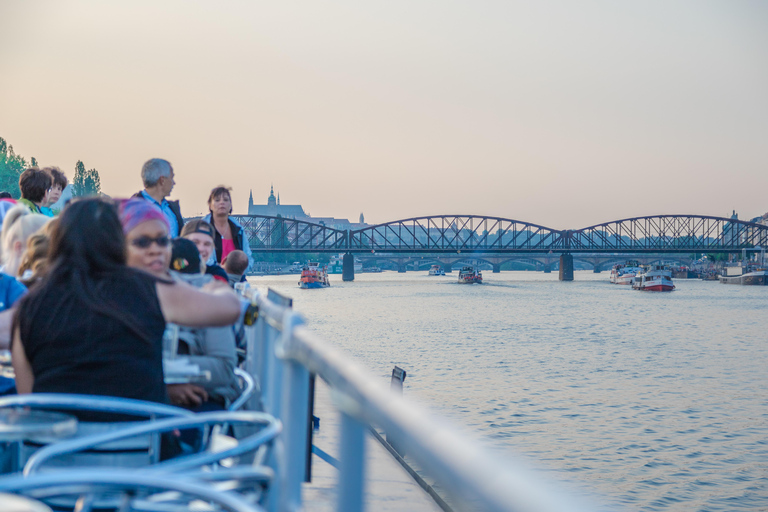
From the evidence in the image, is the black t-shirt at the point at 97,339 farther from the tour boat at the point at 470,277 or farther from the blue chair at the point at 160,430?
the tour boat at the point at 470,277

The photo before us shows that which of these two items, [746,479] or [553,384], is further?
[553,384]

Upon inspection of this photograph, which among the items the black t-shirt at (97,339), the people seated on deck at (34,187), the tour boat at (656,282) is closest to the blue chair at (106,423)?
the black t-shirt at (97,339)

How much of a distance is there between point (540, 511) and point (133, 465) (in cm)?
228

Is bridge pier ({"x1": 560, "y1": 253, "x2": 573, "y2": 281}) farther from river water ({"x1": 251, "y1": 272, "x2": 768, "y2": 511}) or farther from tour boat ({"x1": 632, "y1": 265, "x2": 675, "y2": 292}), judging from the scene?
river water ({"x1": 251, "y1": 272, "x2": 768, "y2": 511})

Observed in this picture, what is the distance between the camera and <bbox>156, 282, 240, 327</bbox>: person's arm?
3.01 m

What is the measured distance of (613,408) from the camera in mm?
23594

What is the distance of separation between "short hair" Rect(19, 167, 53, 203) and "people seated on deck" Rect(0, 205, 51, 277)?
283cm

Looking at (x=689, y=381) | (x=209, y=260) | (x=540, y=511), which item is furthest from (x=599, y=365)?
(x=540, y=511)

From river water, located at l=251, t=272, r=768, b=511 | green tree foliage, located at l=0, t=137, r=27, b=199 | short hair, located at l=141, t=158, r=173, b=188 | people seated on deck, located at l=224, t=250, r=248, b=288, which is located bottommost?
river water, located at l=251, t=272, r=768, b=511

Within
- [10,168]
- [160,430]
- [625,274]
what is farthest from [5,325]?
[625,274]

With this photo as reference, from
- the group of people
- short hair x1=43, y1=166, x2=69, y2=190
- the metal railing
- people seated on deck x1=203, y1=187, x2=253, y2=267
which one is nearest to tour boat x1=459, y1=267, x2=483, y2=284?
people seated on deck x1=203, y1=187, x2=253, y2=267

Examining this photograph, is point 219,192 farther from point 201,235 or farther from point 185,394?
point 185,394

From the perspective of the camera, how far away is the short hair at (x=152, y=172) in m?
7.01

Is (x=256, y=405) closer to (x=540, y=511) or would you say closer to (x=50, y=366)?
(x=50, y=366)
